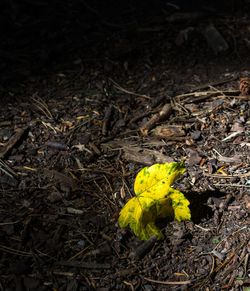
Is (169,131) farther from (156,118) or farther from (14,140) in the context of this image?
(14,140)

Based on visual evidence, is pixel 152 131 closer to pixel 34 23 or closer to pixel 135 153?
pixel 135 153

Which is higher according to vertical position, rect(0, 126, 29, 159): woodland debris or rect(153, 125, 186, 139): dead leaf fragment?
rect(0, 126, 29, 159): woodland debris

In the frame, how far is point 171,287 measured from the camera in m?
1.85

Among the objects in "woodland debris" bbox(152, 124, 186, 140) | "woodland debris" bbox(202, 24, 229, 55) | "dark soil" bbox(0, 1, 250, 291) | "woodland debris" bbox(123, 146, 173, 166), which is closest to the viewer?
"dark soil" bbox(0, 1, 250, 291)

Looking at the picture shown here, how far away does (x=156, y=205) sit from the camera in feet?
6.45

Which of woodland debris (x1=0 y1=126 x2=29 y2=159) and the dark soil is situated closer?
the dark soil

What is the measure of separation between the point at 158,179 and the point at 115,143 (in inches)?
21.1

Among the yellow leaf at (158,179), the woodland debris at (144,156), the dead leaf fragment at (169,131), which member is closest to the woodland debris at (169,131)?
the dead leaf fragment at (169,131)

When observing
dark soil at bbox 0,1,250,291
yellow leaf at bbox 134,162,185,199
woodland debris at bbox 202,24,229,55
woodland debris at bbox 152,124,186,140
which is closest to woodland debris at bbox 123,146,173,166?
dark soil at bbox 0,1,250,291

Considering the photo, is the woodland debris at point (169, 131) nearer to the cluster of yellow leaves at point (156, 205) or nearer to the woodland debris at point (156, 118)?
the woodland debris at point (156, 118)

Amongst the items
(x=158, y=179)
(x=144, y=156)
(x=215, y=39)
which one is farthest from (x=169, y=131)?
(x=215, y=39)

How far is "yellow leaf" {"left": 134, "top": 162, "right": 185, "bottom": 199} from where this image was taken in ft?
6.43

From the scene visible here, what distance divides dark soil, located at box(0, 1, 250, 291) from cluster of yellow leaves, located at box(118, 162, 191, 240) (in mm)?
73

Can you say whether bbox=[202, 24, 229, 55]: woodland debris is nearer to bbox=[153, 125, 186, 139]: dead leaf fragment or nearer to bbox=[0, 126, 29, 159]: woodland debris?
bbox=[153, 125, 186, 139]: dead leaf fragment
